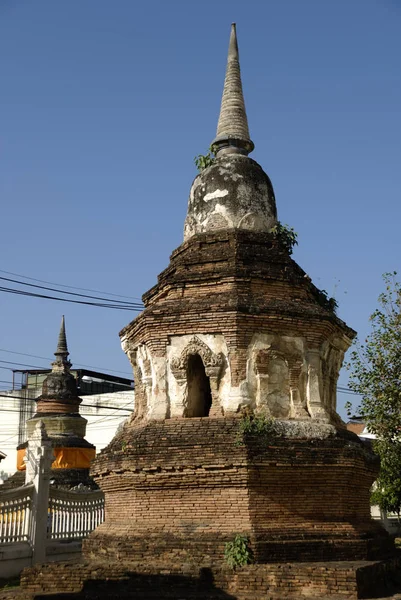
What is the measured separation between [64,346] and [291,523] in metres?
24.3

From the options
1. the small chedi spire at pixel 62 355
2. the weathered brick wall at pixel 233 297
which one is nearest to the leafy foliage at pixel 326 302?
the weathered brick wall at pixel 233 297

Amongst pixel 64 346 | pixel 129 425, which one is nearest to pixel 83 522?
pixel 129 425

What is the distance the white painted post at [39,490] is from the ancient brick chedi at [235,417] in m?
5.49

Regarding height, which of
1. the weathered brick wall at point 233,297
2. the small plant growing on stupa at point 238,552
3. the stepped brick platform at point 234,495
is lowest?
the small plant growing on stupa at point 238,552

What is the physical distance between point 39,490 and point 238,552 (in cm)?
887

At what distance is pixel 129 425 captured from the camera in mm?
13609

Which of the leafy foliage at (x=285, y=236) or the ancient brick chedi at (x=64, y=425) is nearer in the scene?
the leafy foliage at (x=285, y=236)

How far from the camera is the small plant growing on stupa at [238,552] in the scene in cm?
1052

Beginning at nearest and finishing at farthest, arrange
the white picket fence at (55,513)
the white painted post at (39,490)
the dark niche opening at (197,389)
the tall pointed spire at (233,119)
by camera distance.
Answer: the dark niche opening at (197,389)
the tall pointed spire at (233,119)
the white picket fence at (55,513)
the white painted post at (39,490)

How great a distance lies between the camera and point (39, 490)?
18.0 m

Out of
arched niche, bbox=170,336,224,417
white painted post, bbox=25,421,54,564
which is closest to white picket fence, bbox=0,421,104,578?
white painted post, bbox=25,421,54,564

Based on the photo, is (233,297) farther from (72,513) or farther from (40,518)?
(72,513)

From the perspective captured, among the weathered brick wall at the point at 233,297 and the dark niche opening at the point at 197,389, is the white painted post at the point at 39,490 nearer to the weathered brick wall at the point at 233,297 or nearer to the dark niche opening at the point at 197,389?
the weathered brick wall at the point at 233,297

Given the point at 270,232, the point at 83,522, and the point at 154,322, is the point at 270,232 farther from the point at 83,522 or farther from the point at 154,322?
the point at 83,522
